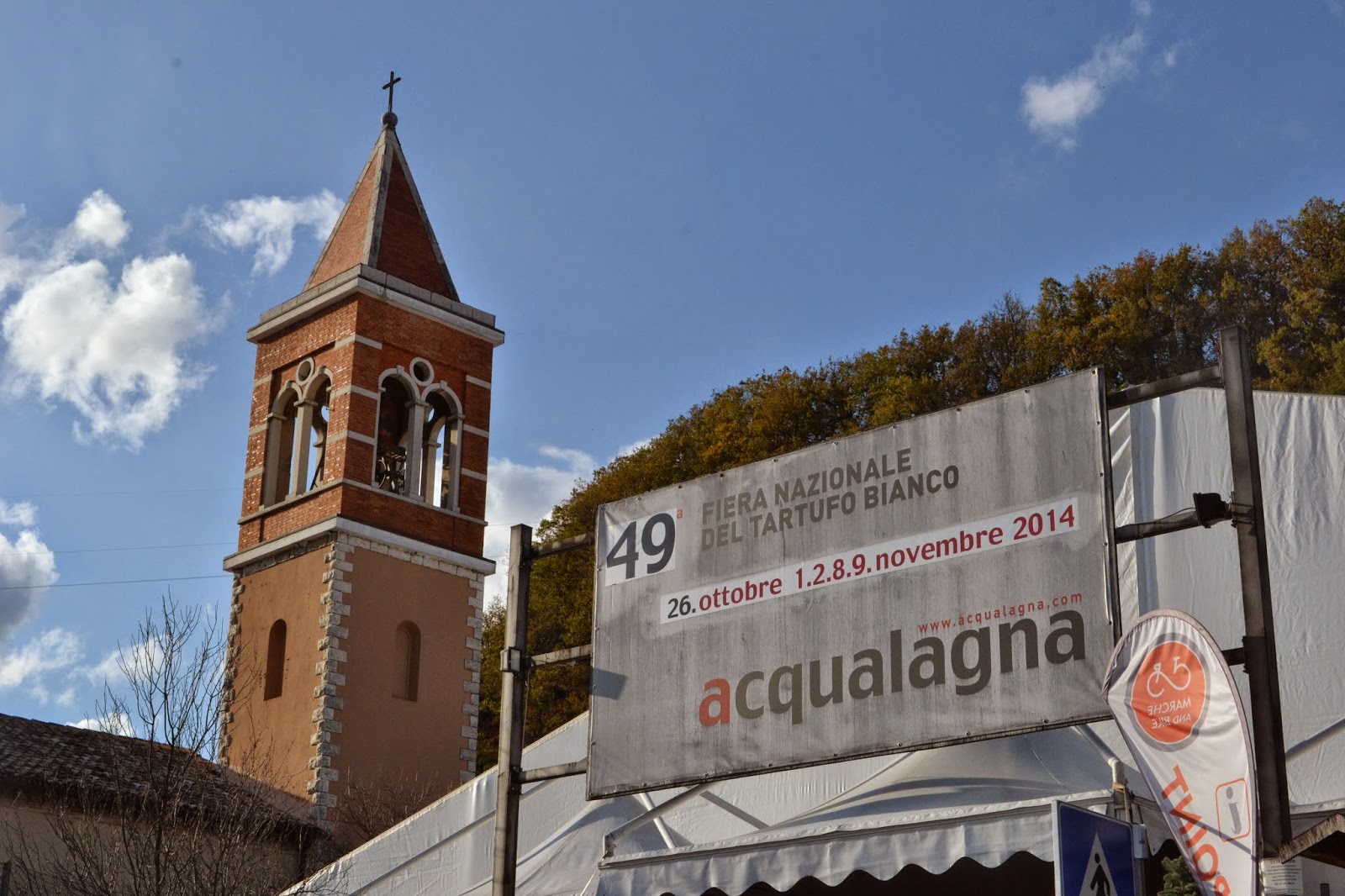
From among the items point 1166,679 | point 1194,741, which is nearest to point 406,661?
point 1166,679

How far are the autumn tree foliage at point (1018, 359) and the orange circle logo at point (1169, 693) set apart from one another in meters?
27.4

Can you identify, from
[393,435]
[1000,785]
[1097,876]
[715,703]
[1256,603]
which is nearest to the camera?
[1097,876]

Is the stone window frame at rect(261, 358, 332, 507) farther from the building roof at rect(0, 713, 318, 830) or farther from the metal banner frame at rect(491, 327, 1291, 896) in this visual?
the metal banner frame at rect(491, 327, 1291, 896)

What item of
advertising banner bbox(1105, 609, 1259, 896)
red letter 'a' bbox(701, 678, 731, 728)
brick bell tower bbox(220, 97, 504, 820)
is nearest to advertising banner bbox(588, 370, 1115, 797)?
red letter 'a' bbox(701, 678, 731, 728)

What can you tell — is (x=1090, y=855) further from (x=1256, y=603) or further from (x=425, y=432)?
(x=425, y=432)

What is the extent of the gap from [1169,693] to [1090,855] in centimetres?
81

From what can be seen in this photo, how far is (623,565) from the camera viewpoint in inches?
445

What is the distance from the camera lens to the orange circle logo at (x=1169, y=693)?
665 centimetres

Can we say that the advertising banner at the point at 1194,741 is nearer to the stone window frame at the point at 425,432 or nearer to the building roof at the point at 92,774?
the building roof at the point at 92,774

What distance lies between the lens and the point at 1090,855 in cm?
638

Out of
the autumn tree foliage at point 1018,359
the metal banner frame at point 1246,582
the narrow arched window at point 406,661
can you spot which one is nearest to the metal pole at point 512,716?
the metal banner frame at point 1246,582

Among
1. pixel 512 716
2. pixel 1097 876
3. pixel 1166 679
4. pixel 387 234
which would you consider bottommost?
pixel 1097 876

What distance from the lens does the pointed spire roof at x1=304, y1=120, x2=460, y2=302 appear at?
28625mm

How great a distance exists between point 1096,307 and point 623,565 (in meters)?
28.7
